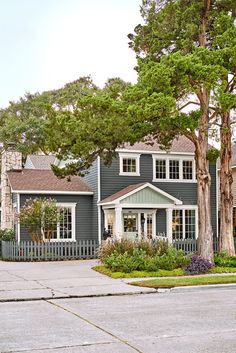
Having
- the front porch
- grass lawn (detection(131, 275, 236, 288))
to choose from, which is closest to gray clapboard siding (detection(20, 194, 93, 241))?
the front porch

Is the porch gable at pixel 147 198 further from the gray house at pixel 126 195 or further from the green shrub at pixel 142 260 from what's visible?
the green shrub at pixel 142 260

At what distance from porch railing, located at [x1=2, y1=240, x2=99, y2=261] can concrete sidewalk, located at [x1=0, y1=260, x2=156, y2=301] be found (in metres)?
2.70

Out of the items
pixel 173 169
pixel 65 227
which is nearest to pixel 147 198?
pixel 173 169

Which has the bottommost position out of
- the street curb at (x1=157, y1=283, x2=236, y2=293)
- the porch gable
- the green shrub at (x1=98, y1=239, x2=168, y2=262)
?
the street curb at (x1=157, y1=283, x2=236, y2=293)

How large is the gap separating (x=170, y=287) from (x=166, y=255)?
16.6 feet

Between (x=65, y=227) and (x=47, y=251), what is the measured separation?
4.28 m

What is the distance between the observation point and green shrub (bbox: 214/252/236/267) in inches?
899

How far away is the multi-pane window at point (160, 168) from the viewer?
3312 centimetres

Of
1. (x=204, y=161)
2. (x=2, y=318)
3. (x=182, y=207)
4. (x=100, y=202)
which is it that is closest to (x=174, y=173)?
(x=182, y=207)

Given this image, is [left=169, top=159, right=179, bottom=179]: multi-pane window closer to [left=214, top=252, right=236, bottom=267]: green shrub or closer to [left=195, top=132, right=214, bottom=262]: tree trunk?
[left=195, top=132, right=214, bottom=262]: tree trunk

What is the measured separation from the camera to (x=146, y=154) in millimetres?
32781

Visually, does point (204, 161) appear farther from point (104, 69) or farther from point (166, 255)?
point (104, 69)

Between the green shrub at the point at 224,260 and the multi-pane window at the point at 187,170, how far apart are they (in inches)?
396

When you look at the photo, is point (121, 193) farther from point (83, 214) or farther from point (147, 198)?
point (83, 214)
